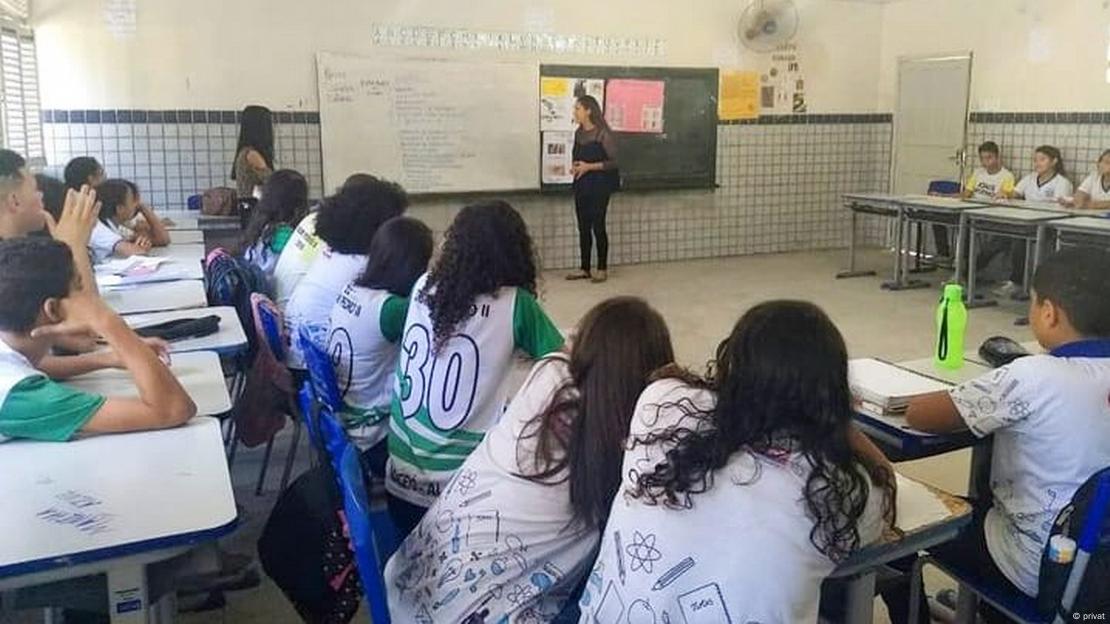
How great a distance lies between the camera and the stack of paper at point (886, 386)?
7.04ft

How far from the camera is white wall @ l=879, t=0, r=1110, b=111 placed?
7.36 m

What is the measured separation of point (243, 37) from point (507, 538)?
600cm

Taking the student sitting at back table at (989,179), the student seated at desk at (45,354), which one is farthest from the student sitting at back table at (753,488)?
the student sitting at back table at (989,179)

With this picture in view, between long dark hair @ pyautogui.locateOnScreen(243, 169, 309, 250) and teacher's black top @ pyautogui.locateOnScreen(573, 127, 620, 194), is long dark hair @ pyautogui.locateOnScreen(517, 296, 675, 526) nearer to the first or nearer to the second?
long dark hair @ pyautogui.locateOnScreen(243, 169, 309, 250)

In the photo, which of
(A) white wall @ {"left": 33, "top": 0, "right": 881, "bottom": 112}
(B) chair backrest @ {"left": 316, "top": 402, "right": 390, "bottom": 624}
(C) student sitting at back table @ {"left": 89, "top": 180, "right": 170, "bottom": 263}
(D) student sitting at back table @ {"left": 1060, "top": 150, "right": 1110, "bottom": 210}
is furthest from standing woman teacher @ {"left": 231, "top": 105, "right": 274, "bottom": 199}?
(D) student sitting at back table @ {"left": 1060, "top": 150, "right": 1110, "bottom": 210}

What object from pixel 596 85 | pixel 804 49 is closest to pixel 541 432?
pixel 596 85

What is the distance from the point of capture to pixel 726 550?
54.1 inches

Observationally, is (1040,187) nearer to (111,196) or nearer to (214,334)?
(111,196)

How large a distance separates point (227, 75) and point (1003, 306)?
575 centimetres

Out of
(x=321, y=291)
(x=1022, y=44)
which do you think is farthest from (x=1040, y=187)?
(x=321, y=291)

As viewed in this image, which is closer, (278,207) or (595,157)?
(278,207)

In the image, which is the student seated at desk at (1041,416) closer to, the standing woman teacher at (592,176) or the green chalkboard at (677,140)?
the standing woman teacher at (592,176)

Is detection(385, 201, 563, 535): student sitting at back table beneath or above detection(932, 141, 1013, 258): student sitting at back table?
beneath

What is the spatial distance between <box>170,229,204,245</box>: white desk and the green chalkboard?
3270 millimetres
